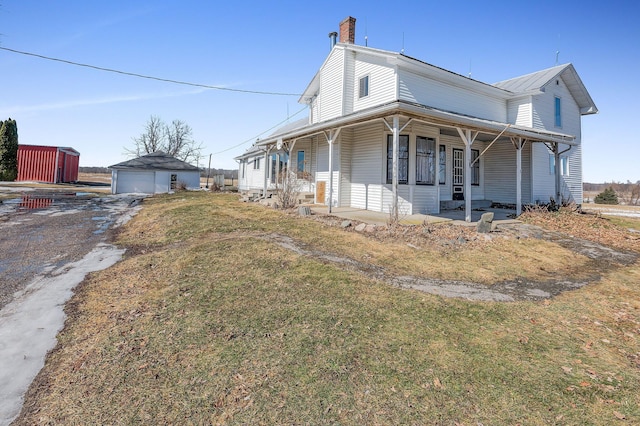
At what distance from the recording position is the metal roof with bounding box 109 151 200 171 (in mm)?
30812

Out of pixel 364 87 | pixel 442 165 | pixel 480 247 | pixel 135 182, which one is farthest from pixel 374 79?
pixel 135 182

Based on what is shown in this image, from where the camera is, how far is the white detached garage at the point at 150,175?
30.7 meters

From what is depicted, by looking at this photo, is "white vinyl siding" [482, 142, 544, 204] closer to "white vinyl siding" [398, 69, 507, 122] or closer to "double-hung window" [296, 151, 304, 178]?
"white vinyl siding" [398, 69, 507, 122]

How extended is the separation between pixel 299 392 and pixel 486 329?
8.57 ft

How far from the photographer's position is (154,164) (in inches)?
1277

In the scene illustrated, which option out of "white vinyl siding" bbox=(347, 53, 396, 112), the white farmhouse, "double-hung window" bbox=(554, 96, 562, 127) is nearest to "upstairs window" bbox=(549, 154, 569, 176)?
the white farmhouse

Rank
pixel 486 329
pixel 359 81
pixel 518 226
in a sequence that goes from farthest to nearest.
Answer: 1. pixel 359 81
2. pixel 518 226
3. pixel 486 329

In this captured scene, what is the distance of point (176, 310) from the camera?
174 inches

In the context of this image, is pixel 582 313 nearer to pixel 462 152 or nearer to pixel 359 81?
pixel 462 152

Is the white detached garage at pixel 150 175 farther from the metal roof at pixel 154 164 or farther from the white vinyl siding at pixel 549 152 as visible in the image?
the white vinyl siding at pixel 549 152

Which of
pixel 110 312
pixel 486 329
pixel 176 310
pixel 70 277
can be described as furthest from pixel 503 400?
pixel 70 277

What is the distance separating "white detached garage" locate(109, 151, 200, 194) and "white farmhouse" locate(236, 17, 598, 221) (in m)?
19.3

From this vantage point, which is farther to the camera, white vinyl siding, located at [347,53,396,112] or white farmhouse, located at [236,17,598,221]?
white vinyl siding, located at [347,53,396,112]

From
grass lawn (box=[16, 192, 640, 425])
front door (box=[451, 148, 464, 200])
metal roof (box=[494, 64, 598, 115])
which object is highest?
metal roof (box=[494, 64, 598, 115])
